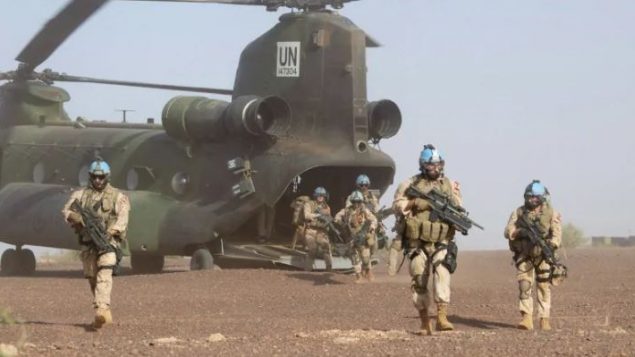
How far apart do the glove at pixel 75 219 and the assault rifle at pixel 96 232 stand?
0.03 m

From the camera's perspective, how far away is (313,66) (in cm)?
2406

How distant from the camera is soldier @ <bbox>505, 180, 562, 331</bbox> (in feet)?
48.4

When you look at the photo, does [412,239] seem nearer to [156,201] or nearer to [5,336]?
[5,336]

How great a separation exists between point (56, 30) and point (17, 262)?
5653 millimetres

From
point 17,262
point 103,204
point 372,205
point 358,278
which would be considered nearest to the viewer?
point 103,204

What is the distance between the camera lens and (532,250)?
14.9 metres

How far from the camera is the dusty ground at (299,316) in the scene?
1151cm

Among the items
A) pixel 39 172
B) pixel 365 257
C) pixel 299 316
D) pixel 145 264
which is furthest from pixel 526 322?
pixel 39 172

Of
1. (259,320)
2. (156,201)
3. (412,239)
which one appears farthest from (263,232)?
(412,239)

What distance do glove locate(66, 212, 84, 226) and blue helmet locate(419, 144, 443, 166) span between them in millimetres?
3742

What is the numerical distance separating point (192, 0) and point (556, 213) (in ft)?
30.6

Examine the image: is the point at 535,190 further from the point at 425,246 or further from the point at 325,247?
the point at 325,247

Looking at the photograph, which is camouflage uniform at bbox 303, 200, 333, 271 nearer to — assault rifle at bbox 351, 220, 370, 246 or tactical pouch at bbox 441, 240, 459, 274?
assault rifle at bbox 351, 220, 370, 246

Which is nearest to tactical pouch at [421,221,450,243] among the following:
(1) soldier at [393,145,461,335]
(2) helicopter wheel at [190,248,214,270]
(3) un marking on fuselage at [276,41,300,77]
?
(1) soldier at [393,145,461,335]
